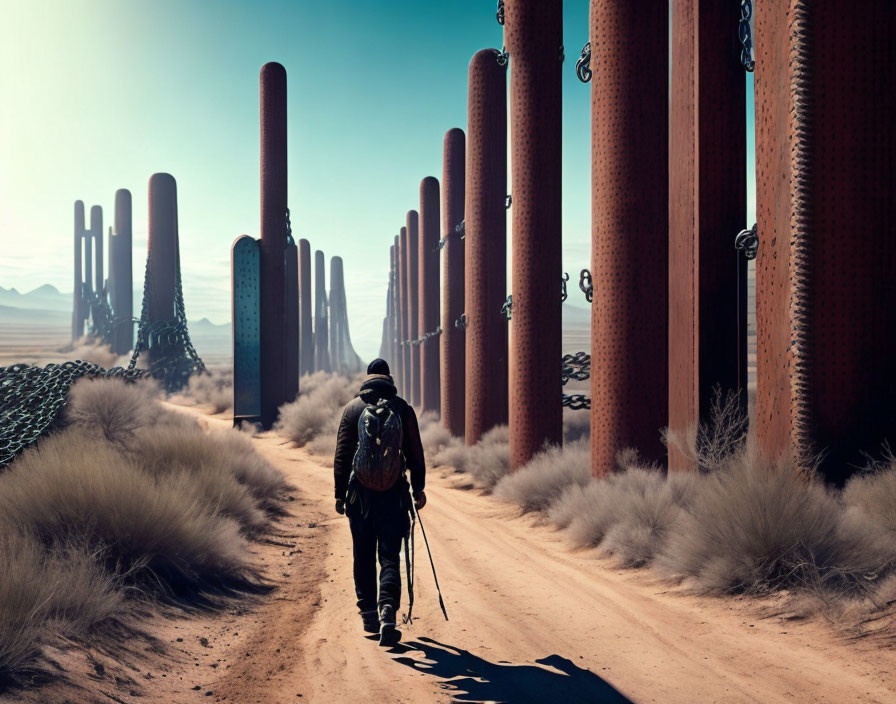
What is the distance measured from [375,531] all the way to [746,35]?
745cm

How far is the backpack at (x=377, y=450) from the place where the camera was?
5.81m

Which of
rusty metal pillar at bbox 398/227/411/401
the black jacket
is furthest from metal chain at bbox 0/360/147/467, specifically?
rusty metal pillar at bbox 398/227/411/401

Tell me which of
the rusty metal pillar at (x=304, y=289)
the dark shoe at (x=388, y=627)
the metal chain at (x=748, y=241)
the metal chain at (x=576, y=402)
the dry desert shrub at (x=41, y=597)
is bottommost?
the dark shoe at (x=388, y=627)

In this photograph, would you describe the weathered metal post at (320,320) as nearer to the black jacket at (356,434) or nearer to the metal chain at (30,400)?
the metal chain at (30,400)

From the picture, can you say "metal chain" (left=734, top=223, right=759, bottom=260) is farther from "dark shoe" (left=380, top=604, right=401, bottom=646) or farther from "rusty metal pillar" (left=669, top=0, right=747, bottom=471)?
"dark shoe" (left=380, top=604, right=401, bottom=646)

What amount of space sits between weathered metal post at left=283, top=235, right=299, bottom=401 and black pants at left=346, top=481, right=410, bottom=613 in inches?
705

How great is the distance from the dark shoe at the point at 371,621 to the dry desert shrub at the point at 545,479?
217 inches

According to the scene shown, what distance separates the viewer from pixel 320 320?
58.0m

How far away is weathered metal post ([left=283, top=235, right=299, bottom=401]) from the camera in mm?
24663

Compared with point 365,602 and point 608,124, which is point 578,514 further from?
point 608,124

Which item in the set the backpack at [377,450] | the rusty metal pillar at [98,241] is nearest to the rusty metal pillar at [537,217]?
the backpack at [377,450]

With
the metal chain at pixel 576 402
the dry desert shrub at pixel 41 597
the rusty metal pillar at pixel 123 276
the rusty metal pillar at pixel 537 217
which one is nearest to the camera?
the dry desert shrub at pixel 41 597

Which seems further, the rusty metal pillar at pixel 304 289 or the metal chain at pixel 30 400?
the rusty metal pillar at pixel 304 289

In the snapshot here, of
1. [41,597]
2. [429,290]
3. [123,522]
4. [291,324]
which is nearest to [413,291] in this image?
[291,324]
